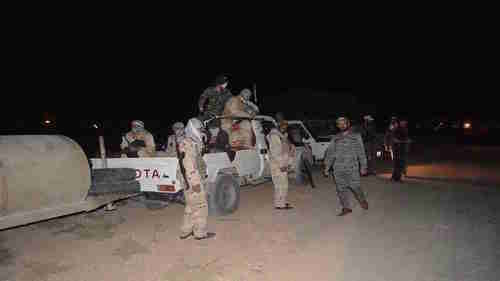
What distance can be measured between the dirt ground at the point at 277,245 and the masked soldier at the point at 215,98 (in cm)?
226

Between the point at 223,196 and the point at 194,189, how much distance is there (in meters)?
1.51

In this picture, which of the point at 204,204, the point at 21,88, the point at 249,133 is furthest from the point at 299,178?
the point at 21,88

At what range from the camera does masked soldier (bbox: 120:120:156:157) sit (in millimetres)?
7352

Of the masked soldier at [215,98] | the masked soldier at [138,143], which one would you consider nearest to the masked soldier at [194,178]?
the masked soldier at [138,143]

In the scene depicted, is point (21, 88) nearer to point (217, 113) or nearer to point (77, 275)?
point (217, 113)

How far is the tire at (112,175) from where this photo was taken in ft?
19.1

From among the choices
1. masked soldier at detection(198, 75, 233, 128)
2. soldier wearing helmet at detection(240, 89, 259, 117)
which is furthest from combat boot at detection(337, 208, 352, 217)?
masked soldier at detection(198, 75, 233, 128)

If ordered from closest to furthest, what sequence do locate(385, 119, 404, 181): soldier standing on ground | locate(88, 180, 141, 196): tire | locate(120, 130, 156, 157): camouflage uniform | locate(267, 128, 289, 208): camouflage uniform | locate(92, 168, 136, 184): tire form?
locate(88, 180, 141, 196): tire, locate(92, 168, 136, 184): tire, locate(267, 128, 289, 208): camouflage uniform, locate(120, 130, 156, 157): camouflage uniform, locate(385, 119, 404, 181): soldier standing on ground

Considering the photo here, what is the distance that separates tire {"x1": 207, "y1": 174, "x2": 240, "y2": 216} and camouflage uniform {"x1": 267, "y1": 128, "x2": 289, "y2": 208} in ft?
2.63

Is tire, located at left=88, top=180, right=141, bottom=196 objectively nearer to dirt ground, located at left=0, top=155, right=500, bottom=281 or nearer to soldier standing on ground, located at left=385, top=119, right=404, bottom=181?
dirt ground, located at left=0, top=155, right=500, bottom=281

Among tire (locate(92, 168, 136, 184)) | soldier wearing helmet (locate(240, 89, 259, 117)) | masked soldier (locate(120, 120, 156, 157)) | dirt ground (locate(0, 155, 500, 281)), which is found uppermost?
soldier wearing helmet (locate(240, 89, 259, 117))

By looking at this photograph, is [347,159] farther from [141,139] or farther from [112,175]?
[141,139]

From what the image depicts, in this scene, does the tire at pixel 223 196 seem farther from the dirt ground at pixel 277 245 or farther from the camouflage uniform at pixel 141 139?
the camouflage uniform at pixel 141 139

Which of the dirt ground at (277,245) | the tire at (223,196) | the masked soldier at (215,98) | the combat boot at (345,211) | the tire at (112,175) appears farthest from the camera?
the masked soldier at (215,98)
